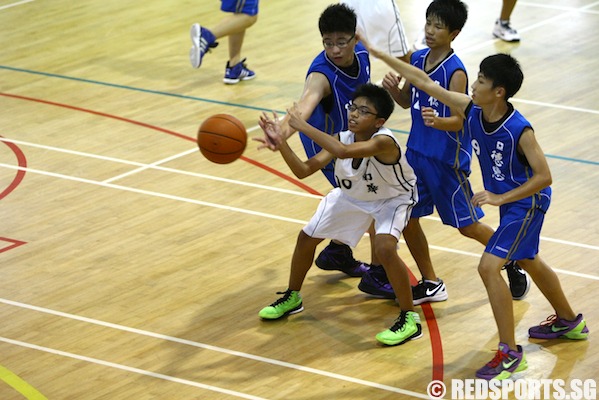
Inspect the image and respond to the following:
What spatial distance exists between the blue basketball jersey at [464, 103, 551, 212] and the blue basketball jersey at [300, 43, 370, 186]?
95cm

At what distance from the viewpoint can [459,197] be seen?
274 inches

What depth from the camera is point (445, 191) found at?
6.98 meters

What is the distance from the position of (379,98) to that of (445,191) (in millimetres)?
794

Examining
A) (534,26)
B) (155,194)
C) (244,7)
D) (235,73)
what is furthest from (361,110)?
(534,26)

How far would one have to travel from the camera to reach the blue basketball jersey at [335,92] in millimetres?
7055

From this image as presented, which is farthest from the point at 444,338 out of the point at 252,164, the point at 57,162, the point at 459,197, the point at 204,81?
the point at 204,81

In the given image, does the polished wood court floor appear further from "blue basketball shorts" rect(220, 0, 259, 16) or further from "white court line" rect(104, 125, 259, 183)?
"blue basketball shorts" rect(220, 0, 259, 16)

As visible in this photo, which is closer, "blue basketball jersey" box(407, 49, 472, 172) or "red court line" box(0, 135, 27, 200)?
"blue basketball jersey" box(407, 49, 472, 172)

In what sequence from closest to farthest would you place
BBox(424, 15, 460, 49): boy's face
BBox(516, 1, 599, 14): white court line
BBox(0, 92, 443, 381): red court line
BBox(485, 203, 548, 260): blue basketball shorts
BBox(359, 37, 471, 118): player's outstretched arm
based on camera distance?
1. BBox(485, 203, 548, 260): blue basketball shorts
2. BBox(0, 92, 443, 381): red court line
3. BBox(359, 37, 471, 118): player's outstretched arm
4. BBox(424, 15, 460, 49): boy's face
5. BBox(516, 1, 599, 14): white court line

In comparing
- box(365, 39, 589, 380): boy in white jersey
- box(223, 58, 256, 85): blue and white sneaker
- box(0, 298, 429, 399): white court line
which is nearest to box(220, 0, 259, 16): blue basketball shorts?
box(223, 58, 256, 85): blue and white sneaker

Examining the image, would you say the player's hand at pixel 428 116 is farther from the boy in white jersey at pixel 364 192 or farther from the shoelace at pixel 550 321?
the shoelace at pixel 550 321

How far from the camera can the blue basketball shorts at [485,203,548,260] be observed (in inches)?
245

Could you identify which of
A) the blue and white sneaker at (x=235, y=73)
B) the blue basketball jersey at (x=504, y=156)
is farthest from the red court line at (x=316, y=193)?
the blue and white sneaker at (x=235, y=73)

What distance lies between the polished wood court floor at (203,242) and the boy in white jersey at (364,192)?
209 millimetres
